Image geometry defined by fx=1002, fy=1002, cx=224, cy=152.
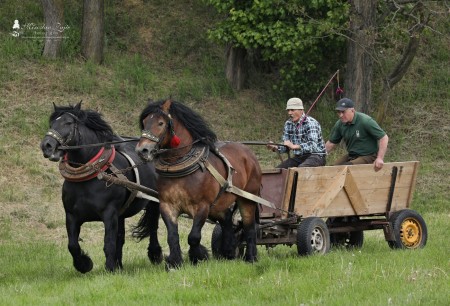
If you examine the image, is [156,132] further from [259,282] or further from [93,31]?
[93,31]

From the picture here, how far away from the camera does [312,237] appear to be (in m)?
12.2

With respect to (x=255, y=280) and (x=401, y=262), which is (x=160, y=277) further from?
(x=401, y=262)

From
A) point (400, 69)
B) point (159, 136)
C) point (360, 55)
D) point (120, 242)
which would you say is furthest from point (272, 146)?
point (400, 69)

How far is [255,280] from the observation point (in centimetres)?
1009

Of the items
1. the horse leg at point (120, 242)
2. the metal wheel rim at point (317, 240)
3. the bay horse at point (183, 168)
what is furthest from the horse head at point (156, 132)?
the metal wheel rim at point (317, 240)

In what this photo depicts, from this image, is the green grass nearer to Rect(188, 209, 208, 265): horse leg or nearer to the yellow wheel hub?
Rect(188, 209, 208, 265): horse leg

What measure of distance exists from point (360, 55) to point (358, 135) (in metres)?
9.06

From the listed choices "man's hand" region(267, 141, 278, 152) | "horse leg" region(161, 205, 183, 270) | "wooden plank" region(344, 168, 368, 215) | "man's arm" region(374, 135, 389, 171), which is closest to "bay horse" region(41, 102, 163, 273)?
"horse leg" region(161, 205, 183, 270)

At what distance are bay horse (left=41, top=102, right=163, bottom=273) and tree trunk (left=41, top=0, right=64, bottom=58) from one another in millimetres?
11453

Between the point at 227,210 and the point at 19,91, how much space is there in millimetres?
10747

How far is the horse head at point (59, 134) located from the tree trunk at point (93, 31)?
38.4 ft

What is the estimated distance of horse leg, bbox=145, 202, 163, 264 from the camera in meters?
12.9

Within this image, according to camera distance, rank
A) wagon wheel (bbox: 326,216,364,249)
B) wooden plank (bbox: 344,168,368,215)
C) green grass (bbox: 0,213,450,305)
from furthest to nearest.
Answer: wagon wheel (bbox: 326,216,364,249) < wooden plank (bbox: 344,168,368,215) < green grass (bbox: 0,213,450,305)

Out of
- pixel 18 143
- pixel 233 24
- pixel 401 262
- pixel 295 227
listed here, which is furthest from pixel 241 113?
pixel 401 262
